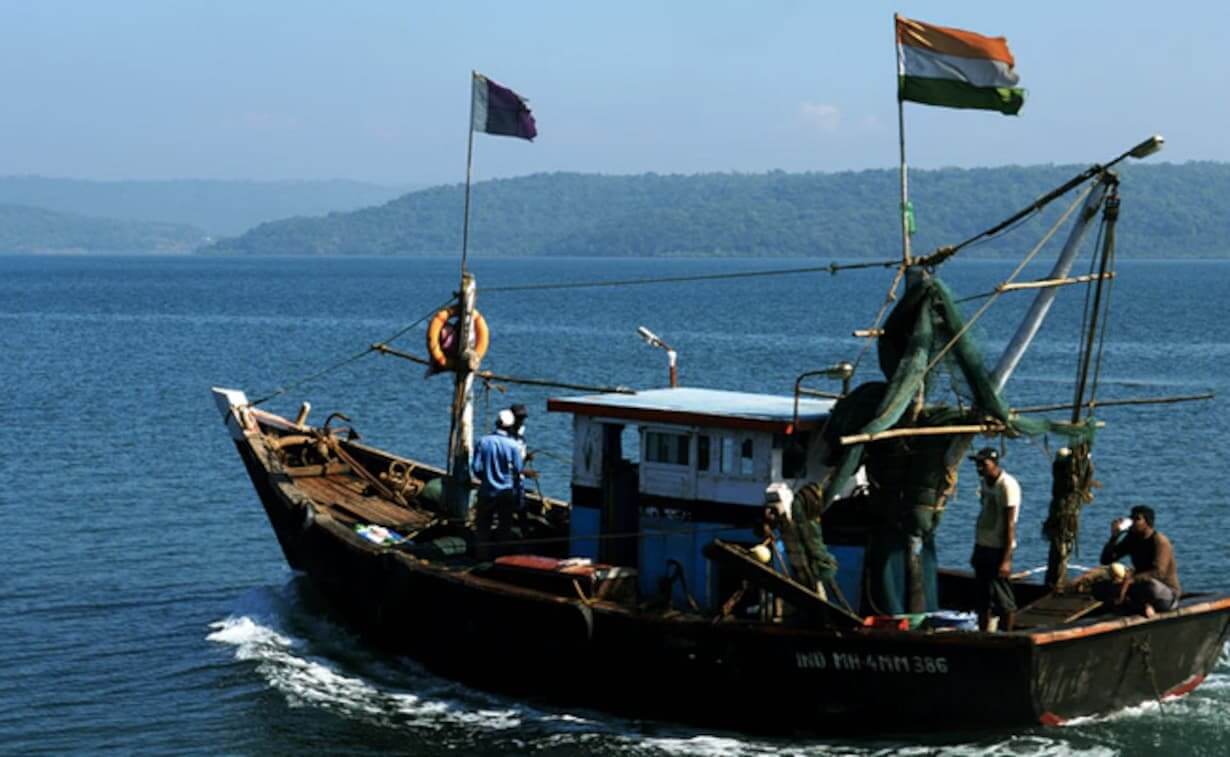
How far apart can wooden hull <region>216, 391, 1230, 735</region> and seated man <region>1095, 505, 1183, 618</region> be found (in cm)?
21

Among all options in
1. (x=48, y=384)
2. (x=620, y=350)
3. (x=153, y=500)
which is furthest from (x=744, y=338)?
(x=153, y=500)

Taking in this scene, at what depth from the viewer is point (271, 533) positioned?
111 ft

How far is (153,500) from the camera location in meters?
37.0

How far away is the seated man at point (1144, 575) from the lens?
19562mm

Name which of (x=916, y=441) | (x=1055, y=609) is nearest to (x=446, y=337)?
(x=916, y=441)

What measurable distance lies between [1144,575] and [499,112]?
11.9 metres

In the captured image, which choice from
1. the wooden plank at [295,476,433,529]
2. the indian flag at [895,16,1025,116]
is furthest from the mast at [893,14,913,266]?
the wooden plank at [295,476,433,529]

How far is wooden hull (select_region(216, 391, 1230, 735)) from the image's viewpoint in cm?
1889

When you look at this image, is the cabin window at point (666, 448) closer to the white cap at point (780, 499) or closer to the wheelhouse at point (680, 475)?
the wheelhouse at point (680, 475)

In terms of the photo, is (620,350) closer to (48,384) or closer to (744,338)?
(744,338)

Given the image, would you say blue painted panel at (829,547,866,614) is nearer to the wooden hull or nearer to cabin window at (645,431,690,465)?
the wooden hull

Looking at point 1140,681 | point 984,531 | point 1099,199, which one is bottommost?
point 1140,681

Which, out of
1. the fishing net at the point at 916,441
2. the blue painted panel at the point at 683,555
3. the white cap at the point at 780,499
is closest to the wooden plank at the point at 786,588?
the white cap at the point at 780,499

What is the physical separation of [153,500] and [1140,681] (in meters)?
22.6
